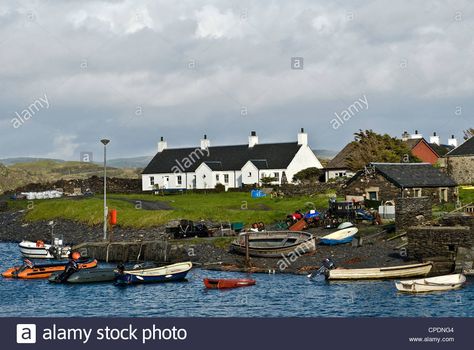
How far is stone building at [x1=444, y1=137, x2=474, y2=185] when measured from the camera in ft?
278

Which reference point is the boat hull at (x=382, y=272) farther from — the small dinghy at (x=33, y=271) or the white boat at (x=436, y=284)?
the small dinghy at (x=33, y=271)

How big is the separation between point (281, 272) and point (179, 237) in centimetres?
1598

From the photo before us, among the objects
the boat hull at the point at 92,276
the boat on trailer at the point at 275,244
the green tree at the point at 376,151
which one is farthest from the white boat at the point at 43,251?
the green tree at the point at 376,151

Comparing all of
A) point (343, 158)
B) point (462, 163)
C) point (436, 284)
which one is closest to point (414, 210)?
point (436, 284)

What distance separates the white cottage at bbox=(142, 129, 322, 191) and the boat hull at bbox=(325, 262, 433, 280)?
58.3 metres

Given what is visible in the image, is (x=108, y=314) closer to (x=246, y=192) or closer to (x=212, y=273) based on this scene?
(x=212, y=273)

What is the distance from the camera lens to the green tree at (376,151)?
92625 mm

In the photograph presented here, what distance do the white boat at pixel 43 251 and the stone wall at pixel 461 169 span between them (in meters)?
44.7

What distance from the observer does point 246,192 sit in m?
97.9

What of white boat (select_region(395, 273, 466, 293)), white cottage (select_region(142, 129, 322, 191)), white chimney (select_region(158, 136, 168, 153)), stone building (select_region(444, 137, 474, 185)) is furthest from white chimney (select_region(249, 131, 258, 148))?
white boat (select_region(395, 273, 466, 293))

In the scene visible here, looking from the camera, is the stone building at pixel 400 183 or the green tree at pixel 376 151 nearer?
the stone building at pixel 400 183

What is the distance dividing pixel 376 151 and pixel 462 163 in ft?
38.0

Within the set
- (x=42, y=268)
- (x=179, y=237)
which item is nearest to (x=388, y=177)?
(x=179, y=237)

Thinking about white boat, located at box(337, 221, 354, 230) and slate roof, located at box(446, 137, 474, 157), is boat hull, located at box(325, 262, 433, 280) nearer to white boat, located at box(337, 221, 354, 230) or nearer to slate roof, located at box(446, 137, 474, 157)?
white boat, located at box(337, 221, 354, 230)
